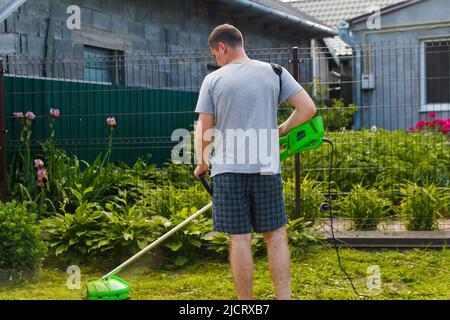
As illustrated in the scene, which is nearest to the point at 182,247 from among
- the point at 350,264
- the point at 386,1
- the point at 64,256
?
the point at 64,256

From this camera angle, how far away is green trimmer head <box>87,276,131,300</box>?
4742mm

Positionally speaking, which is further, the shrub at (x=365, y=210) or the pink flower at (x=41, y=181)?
the pink flower at (x=41, y=181)

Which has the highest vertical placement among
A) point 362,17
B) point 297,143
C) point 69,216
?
point 362,17

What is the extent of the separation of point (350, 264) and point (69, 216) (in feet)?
8.24

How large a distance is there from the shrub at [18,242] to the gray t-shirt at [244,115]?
6.82 feet

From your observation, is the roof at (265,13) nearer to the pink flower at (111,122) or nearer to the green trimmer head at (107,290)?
the pink flower at (111,122)

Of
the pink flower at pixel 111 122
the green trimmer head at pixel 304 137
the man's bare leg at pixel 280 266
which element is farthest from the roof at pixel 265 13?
the man's bare leg at pixel 280 266

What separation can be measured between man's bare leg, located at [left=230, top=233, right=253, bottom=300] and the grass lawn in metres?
0.87

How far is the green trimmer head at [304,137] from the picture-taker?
4695mm

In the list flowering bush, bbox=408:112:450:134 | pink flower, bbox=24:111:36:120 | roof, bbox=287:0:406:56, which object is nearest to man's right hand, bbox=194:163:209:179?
pink flower, bbox=24:111:36:120

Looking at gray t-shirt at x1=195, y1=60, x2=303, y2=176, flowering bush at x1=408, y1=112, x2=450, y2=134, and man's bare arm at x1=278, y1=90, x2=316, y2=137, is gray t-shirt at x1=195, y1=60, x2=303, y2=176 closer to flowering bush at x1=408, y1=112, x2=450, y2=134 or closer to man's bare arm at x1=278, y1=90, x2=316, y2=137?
man's bare arm at x1=278, y1=90, x2=316, y2=137
